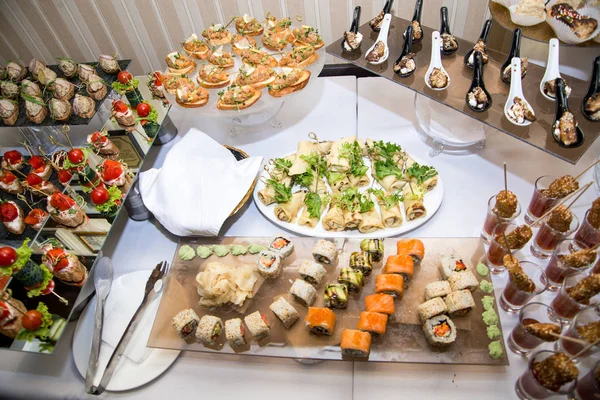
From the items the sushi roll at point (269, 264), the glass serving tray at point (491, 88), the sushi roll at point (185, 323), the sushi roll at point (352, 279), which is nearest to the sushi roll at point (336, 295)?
the sushi roll at point (352, 279)

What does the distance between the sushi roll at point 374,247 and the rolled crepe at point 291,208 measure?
0.36 meters

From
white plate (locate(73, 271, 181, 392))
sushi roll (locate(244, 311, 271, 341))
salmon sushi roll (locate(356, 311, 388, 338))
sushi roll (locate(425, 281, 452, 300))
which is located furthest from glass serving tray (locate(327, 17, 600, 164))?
white plate (locate(73, 271, 181, 392))

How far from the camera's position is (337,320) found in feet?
5.24

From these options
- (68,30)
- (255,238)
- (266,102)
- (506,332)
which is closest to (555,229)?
(506,332)

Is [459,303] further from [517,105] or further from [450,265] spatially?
[517,105]

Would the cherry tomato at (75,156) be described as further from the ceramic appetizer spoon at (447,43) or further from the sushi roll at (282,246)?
the ceramic appetizer spoon at (447,43)

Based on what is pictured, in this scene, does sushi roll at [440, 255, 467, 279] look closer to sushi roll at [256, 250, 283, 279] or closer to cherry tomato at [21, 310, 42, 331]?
sushi roll at [256, 250, 283, 279]

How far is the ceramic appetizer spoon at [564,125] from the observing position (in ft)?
5.25

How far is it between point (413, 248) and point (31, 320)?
1531 millimetres

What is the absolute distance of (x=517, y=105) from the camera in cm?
175

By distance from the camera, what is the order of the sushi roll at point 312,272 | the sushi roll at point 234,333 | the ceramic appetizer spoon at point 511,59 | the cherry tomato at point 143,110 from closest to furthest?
1. the sushi roll at point 234,333
2. the sushi roll at point 312,272
3. the ceramic appetizer spoon at point 511,59
4. the cherry tomato at point 143,110

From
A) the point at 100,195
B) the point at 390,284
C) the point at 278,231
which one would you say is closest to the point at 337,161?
the point at 278,231

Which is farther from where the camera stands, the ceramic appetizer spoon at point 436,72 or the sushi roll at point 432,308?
the ceramic appetizer spoon at point 436,72

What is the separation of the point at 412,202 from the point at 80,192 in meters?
1.58
